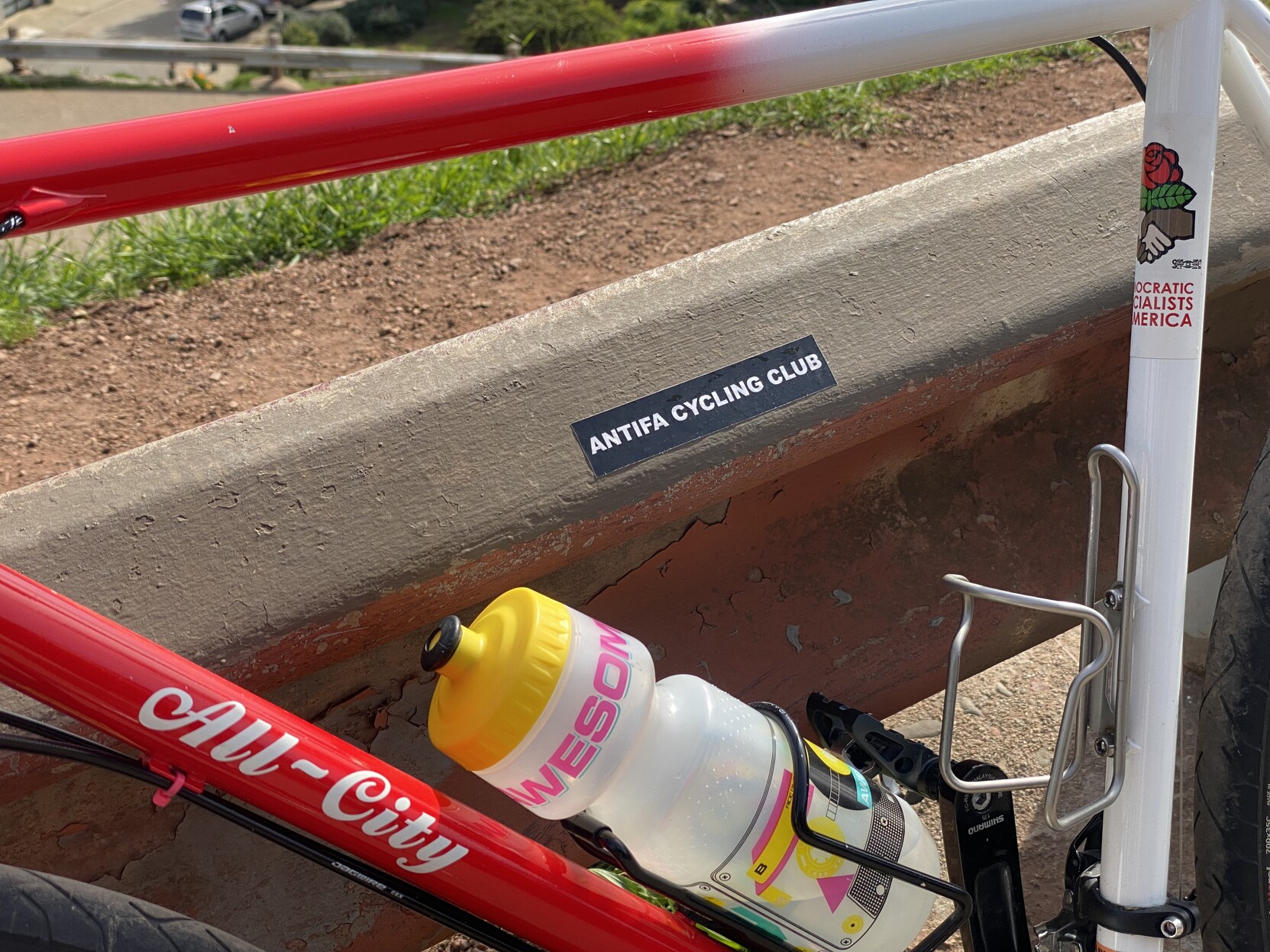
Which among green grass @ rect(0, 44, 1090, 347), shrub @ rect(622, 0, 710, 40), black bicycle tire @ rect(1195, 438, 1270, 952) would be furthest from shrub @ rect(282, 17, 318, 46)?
black bicycle tire @ rect(1195, 438, 1270, 952)

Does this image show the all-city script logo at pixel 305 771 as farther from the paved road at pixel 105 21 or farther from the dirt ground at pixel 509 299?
the paved road at pixel 105 21

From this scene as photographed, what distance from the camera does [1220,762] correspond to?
5.09 feet

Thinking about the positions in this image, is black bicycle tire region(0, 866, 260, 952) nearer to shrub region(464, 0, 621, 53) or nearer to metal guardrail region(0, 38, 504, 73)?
metal guardrail region(0, 38, 504, 73)

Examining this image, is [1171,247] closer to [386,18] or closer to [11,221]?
[11,221]

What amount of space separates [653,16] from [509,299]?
27467 millimetres

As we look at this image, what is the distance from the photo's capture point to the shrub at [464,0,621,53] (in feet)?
85.1

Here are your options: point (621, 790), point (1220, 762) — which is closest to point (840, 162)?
point (1220, 762)

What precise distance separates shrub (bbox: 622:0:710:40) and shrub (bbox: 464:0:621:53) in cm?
36

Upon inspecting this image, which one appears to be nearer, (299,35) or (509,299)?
(509,299)

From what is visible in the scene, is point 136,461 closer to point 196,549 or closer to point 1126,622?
point 196,549

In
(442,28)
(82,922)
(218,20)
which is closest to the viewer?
(82,922)

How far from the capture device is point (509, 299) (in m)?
3.28

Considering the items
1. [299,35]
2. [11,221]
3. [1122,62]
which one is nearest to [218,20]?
[299,35]

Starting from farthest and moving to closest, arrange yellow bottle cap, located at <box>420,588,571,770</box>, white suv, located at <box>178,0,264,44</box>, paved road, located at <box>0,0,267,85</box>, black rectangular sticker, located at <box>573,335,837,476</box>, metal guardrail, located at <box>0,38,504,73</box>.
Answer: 1. paved road, located at <box>0,0,267,85</box>
2. white suv, located at <box>178,0,264,44</box>
3. metal guardrail, located at <box>0,38,504,73</box>
4. black rectangular sticker, located at <box>573,335,837,476</box>
5. yellow bottle cap, located at <box>420,588,571,770</box>
